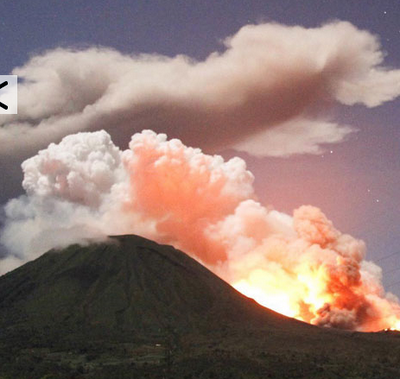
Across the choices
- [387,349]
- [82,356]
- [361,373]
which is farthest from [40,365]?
[387,349]

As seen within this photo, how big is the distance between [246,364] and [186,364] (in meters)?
15.8

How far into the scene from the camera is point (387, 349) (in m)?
190

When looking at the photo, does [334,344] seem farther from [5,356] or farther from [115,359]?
[5,356]

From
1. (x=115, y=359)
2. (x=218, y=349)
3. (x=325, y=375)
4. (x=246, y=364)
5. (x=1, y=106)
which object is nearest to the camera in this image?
(x=1, y=106)

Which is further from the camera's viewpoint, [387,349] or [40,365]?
[387,349]

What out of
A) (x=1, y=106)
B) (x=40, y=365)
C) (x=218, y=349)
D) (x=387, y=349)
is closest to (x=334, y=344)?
(x=387, y=349)

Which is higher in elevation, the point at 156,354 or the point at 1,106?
the point at 1,106

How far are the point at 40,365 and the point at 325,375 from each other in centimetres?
7385

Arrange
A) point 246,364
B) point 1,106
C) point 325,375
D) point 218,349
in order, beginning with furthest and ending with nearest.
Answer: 1. point 218,349
2. point 246,364
3. point 325,375
4. point 1,106

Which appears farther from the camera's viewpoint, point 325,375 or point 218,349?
point 218,349

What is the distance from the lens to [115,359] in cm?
17438

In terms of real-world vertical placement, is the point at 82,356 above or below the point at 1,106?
below

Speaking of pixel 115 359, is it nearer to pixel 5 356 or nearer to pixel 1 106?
pixel 5 356

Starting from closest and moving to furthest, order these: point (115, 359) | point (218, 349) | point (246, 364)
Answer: point (246, 364) < point (115, 359) < point (218, 349)
